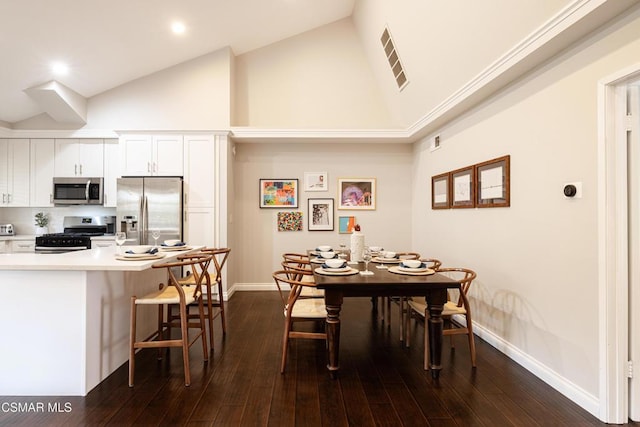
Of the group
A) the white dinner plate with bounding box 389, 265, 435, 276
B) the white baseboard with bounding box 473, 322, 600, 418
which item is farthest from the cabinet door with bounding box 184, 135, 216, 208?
the white baseboard with bounding box 473, 322, 600, 418

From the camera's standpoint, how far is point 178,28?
4.16 m

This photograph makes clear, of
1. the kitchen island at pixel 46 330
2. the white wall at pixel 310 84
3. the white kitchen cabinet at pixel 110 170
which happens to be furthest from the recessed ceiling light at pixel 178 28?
the kitchen island at pixel 46 330

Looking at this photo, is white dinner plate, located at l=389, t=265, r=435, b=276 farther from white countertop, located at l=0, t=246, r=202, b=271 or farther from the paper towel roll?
white countertop, located at l=0, t=246, r=202, b=271

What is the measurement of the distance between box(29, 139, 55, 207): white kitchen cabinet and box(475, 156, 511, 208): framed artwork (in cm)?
590

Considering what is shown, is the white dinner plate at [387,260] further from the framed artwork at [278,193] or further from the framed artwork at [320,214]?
the framed artwork at [278,193]

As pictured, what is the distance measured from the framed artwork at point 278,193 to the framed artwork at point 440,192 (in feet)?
7.11

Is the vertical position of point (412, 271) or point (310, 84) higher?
point (310, 84)

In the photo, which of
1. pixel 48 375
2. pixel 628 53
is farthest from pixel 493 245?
pixel 48 375

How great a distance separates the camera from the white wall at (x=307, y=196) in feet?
17.6

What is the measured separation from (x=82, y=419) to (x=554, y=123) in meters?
3.73

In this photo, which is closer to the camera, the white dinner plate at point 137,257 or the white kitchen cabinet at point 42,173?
the white dinner plate at point 137,257

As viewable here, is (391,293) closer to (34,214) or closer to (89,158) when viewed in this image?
(89,158)

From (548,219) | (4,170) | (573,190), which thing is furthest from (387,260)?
(4,170)

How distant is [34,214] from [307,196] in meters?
4.33
